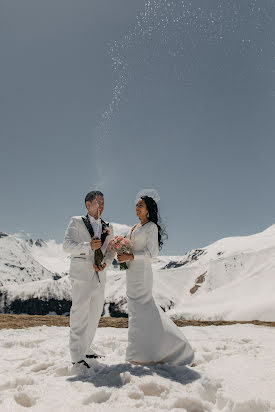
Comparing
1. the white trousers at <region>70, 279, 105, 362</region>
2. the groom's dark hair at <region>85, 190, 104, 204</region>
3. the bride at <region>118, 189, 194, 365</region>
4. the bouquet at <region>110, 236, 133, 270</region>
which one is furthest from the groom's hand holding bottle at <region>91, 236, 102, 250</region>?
the groom's dark hair at <region>85, 190, 104, 204</region>

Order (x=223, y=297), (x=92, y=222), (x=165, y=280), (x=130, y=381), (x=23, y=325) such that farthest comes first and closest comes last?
(x=165, y=280) → (x=223, y=297) → (x=23, y=325) → (x=92, y=222) → (x=130, y=381)

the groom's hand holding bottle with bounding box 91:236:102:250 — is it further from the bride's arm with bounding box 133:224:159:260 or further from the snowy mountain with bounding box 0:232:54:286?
the snowy mountain with bounding box 0:232:54:286

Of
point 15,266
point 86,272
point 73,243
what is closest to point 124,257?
point 86,272

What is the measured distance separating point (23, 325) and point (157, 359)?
6333 millimetres

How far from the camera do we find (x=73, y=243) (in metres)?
4.80

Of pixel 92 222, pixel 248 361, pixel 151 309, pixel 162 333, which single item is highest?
pixel 92 222

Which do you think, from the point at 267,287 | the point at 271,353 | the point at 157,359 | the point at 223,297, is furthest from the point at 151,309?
the point at 223,297

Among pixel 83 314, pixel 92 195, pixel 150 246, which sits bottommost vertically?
pixel 83 314

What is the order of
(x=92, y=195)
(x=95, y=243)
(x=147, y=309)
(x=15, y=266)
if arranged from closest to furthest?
1. (x=95, y=243)
2. (x=147, y=309)
3. (x=92, y=195)
4. (x=15, y=266)

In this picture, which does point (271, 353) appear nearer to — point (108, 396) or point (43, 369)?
point (108, 396)

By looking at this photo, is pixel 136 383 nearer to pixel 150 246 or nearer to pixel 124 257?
pixel 124 257

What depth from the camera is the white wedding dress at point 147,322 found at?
4.48 metres

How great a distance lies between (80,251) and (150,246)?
1.15 meters

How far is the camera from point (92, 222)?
17.0 ft
